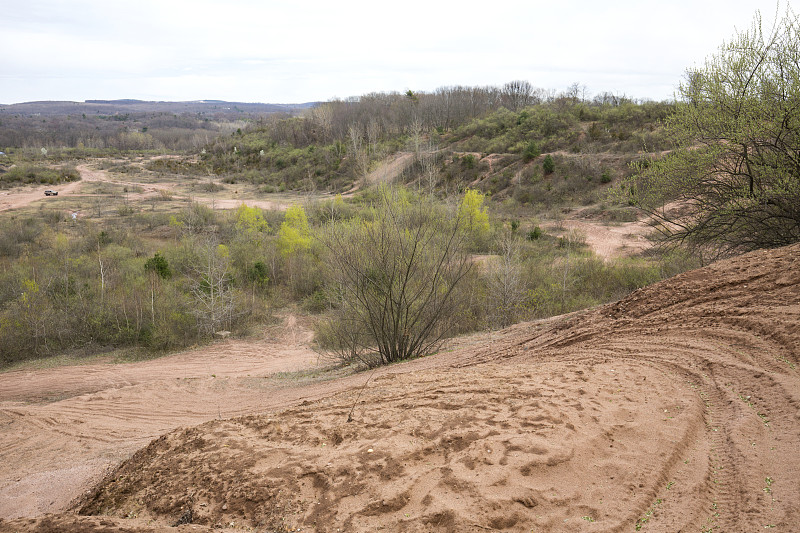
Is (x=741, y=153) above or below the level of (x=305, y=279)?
above

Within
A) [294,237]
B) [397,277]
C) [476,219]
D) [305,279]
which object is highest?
[476,219]

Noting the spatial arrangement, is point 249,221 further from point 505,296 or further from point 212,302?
point 505,296

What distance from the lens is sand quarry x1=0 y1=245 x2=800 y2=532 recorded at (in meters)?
3.71

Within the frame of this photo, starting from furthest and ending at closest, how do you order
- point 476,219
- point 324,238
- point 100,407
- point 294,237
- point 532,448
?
point 476,219 → point 294,237 → point 324,238 → point 100,407 → point 532,448

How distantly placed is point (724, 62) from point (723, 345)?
9.23 metres

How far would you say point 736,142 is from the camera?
11.0 meters

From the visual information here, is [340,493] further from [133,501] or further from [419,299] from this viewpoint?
[419,299]

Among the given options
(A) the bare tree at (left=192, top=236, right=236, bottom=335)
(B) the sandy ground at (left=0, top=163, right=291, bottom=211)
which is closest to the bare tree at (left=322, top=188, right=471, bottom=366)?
(A) the bare tree at (left=192, top=236, right=236, bottom=335)

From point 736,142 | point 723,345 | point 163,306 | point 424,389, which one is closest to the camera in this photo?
point 723,345

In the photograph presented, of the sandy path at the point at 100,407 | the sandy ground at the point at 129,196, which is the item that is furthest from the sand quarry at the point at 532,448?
the sandy ground at the point at 129,196

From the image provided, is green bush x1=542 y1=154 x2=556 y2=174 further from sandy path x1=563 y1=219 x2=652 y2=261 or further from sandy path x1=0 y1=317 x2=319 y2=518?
sandy path x1=0 y1=317 x2=319 y2=518

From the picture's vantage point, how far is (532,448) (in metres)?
4.36

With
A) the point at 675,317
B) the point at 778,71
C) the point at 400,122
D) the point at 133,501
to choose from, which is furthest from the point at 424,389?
the point at 400,122

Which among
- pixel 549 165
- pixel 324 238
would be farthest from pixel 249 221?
pixel 549 165
